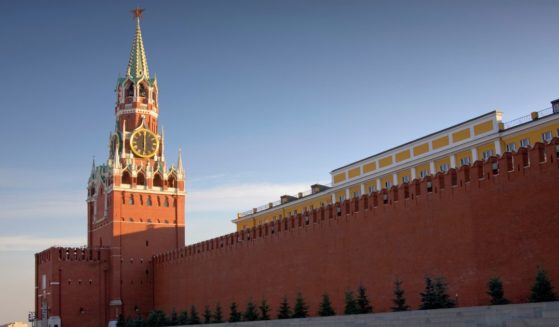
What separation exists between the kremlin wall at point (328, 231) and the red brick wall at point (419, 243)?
0.16ft

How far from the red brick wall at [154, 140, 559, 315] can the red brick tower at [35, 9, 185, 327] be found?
10763 millimetres

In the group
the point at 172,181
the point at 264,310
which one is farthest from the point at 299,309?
the point at 172,181

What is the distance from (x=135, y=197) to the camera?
50.1 metres

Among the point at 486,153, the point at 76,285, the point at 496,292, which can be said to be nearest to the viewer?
the point at 496,292

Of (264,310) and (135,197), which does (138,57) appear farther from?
(264,310)

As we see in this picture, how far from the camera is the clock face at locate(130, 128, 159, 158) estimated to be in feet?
170

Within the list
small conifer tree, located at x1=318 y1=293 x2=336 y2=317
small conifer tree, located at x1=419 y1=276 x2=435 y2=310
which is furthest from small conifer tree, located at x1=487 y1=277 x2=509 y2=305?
small conifer tree, located at x1=318 y1=293 x2=336 y2=317

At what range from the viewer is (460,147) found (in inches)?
1281


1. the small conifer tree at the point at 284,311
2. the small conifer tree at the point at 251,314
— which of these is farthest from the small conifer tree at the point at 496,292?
the small conifer tree at the point at 251,314

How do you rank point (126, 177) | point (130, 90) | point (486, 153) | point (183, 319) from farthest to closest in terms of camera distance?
point (130, 90), point (126, 177), point (183, 319), point (486, 153)

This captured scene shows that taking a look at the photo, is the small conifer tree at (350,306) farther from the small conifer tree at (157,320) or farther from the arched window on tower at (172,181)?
the arched window on tower at (172,181)

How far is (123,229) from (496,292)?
103 feet

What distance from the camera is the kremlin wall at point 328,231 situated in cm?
2355

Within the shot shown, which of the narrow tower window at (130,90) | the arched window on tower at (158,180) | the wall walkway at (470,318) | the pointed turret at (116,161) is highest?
the narrow tower window at (130,90)
